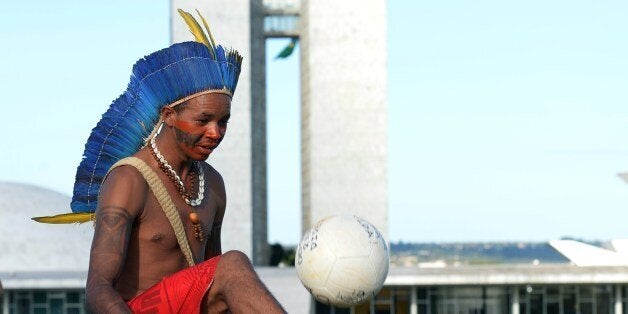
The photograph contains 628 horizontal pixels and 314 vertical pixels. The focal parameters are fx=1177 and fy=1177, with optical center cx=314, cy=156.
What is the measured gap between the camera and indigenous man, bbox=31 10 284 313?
510 cm

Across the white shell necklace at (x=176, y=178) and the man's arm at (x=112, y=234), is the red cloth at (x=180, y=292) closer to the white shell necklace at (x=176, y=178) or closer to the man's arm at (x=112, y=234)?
the man's arm at (x=112, y=234)

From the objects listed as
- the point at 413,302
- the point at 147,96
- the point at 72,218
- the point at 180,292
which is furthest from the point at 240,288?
the point at 413,302

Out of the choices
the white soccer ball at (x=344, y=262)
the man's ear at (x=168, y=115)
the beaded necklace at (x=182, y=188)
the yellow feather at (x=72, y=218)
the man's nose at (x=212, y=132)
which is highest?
the man's ear at (x=168, y=115)

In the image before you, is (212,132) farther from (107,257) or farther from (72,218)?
(72,218)

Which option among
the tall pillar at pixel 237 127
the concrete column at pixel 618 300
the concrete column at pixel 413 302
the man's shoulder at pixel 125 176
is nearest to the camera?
the man's shoulder at pixel 125 176

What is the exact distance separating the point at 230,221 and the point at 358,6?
12.2 metres

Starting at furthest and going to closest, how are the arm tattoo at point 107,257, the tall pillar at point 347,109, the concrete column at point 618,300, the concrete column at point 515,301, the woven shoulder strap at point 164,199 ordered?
the tall pillar at point 347,109 < the concrete column at point 618,300 < the concrete column at point 515,301 < the woven shoulder strap at point 164,199 < the arm tattoo at point 107,257

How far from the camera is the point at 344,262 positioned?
6.13m

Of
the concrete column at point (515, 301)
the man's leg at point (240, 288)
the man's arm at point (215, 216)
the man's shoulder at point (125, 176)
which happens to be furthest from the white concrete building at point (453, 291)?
the man's leg at point (240, 288)

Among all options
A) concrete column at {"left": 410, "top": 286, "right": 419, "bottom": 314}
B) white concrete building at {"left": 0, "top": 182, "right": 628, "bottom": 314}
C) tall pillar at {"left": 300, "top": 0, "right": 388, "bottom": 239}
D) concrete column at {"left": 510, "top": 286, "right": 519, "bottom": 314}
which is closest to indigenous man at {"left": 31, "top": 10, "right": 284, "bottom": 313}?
white concrete building at {"left": 0, "top": 182, "right": 628, "bottom": 314}

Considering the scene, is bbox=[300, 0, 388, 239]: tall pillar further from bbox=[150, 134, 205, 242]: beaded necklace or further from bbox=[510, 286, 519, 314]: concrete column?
bbox=[150, 134, 205, 242]: beaded necklace

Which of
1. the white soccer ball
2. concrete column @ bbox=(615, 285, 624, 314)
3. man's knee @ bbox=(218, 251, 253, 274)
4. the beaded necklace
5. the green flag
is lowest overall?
concrete column @ bbox=(615, 285, 624, 314)

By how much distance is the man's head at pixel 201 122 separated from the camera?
552 centimetres

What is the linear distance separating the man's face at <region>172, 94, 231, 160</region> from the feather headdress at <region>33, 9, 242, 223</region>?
0.04 m
